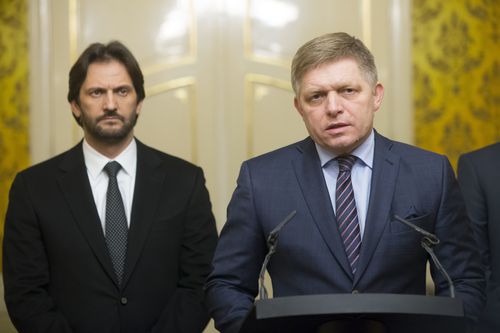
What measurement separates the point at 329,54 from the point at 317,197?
36 centimetres

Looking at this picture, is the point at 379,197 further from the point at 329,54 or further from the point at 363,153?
the point at 329,54

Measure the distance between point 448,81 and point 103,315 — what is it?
9.24 ft

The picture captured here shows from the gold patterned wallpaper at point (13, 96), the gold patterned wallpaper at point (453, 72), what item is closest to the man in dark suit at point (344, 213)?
the gold patterned wallpaper at point (453, 72)

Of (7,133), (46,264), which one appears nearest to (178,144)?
(7,133)

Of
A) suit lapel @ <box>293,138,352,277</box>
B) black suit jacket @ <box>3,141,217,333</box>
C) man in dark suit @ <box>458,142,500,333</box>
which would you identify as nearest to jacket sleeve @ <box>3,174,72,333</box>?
black suit jacket @ <box>3,141,217,333</box>

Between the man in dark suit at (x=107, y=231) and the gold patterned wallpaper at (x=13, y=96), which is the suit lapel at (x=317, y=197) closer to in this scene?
the man in dark suit at (x=107, y=231)

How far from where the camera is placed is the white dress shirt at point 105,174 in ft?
9.30

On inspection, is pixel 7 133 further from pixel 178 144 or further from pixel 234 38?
pixel 234 38

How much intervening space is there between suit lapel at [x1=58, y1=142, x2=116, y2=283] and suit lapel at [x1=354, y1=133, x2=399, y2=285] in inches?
38.6

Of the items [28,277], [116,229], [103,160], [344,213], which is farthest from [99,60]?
[344,213]

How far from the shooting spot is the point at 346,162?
220 cm

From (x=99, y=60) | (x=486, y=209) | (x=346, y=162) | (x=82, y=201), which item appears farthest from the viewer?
(x=99, y=60)

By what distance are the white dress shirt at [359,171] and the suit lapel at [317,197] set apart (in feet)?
0.09

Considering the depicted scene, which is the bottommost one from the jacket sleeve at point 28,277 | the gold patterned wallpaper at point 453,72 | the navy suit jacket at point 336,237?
the jacket sleeve at point 28,277
